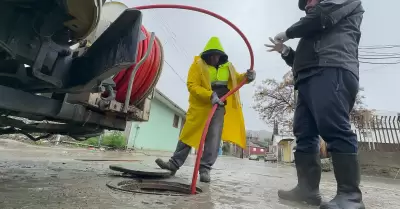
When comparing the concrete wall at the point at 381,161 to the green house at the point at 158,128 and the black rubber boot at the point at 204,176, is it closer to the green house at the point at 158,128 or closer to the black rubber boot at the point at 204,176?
the black rubber boot at the point at 204,176

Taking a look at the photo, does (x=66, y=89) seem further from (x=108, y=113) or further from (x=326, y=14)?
(x=326, y=14)

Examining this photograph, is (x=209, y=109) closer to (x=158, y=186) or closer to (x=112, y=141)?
(x=158, y=186)

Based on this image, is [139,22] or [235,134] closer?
[139,22]

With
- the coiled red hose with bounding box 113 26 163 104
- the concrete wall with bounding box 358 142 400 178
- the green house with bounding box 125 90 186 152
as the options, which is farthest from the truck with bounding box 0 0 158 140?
the green house with bounding box 125 90 186 152

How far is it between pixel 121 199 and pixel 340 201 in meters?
1.42

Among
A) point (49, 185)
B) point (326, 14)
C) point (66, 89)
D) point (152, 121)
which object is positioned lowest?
point (49, 185)

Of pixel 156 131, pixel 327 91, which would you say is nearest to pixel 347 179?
pixel 327 91

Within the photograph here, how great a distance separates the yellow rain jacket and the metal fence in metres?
8.15

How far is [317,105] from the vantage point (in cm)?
199

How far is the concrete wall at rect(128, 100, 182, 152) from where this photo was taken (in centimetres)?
1441

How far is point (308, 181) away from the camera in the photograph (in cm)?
228

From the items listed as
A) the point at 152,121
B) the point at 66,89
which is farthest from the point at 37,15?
the point at 152,121

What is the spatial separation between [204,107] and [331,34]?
5.77ft

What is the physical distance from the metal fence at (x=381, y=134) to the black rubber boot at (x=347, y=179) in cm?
945
